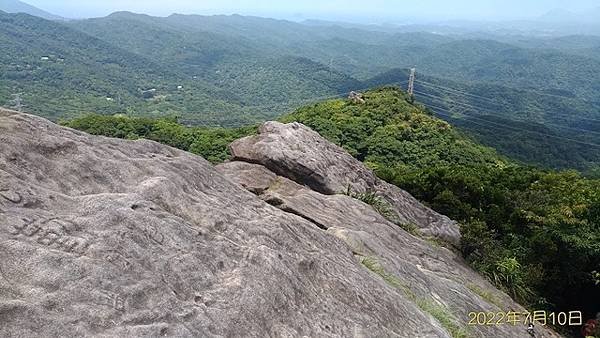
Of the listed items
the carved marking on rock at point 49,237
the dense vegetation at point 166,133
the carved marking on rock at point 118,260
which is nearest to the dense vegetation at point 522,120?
the dense vegetation at point 166,133

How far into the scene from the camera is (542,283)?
1817cm

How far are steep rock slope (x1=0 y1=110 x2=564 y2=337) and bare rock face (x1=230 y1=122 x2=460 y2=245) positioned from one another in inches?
223

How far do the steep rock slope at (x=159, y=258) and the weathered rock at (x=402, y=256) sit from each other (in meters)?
0.14

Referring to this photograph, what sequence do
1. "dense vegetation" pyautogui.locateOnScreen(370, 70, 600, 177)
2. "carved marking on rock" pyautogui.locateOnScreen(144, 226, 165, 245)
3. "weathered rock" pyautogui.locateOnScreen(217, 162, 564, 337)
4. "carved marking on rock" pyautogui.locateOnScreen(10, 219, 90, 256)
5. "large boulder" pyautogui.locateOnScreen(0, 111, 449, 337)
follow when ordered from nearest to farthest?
"large boulder" pyautogui.locateOnScreen(0, 111, 449, 337) → "carved marking on rock" pyautogui.locateOnScreen(10, 219, 90, 256) → "carved marking on rock" pyautogui.locateOnScreen(144, 226, 165, 245) → "weathered rock" pyautogui.locateOnScreen(217, 162, 564, 337) → "dense vegetation" pyautogui.locateOnScreen(370, 70, 600, 177)

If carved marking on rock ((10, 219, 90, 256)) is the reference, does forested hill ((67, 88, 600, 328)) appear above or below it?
below

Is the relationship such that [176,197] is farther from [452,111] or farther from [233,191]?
[452,111]

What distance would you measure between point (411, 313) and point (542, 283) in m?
11.4

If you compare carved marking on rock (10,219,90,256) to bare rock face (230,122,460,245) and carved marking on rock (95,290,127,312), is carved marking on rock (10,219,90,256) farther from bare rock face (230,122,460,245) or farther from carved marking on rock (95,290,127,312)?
bare rock face (230,122,460,245)

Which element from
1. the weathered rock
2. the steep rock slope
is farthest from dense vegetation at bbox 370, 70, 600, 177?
the steep rock slope

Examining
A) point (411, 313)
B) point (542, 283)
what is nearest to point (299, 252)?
point (411, 313)

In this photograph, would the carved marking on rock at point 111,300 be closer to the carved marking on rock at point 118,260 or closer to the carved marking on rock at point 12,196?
the carved marking on rock at point 118,260

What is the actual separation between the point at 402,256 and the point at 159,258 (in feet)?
24.6

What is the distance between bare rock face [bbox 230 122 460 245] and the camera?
16.4m

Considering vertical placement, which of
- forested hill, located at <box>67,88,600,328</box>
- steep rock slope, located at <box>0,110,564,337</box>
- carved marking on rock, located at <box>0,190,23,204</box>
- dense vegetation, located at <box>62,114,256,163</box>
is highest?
carved marking on rock, located at <box>0,190,23,204</box>
